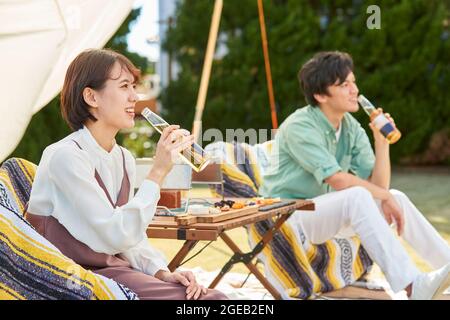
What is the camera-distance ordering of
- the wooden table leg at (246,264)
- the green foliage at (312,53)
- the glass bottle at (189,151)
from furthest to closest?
the green foliage at (312,53), the wooden table leg at (246,264), the glass bottle at (189,151)

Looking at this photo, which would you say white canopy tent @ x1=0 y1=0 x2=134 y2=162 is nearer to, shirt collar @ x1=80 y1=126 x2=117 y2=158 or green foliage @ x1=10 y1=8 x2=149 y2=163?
shirt collar @ x1=80 y1=126 x2=117 y2=158

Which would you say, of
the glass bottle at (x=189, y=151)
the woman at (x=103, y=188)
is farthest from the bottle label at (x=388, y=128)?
the woman at (x=103, y=188)

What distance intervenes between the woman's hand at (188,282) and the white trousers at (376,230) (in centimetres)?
132

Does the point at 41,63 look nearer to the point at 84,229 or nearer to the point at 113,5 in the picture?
the point at 113,5

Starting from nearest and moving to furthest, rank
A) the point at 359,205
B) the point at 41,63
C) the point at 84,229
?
the point at 84,229 → the point at 41,63 → the point at 359,205

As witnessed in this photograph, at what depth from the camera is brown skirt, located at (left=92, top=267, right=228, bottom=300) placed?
1675 millimetres

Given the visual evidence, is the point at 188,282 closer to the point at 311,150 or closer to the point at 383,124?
the point at 311,150

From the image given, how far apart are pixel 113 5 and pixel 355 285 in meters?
2.00

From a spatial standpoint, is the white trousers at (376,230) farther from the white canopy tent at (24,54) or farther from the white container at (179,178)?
the white canopy tent at (24,54)

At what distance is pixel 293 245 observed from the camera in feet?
10.7

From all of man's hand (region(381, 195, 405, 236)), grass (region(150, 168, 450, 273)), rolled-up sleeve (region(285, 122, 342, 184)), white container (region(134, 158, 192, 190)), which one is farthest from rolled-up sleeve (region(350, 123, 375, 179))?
white container (region(134, 158, 192, 190))

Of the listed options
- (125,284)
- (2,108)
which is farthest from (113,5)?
(125,284)

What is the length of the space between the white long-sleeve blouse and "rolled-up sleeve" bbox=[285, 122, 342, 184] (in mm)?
1576

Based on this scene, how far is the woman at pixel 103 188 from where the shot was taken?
1.65m
